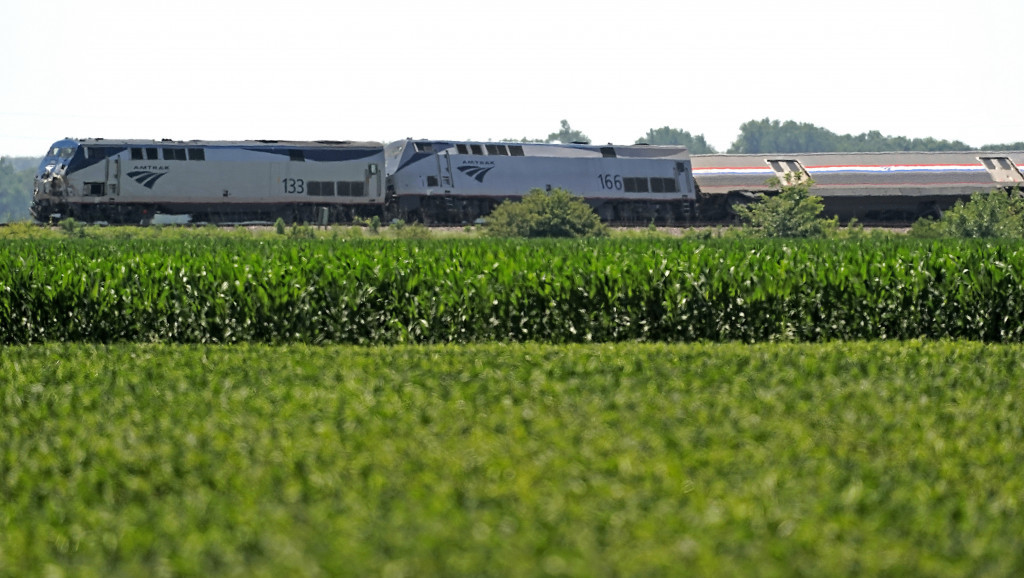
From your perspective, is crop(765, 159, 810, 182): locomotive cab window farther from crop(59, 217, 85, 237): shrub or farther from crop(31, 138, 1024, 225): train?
crop(59, 217, 85, 237): shrub

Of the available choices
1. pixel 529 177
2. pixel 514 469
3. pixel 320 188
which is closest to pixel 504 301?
pixel 514 469

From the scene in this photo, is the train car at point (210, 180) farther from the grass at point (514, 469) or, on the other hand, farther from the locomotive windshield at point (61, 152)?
the grass at point (514, 469)

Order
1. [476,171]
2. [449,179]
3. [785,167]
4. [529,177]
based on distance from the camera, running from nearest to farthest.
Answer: [449,179] → [476,171] → [529,177] → [785,167]

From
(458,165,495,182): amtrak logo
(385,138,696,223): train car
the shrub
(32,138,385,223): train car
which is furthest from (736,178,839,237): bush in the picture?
the shrub

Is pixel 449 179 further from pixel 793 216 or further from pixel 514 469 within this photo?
pixel 514 469

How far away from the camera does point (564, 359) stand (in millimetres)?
15445

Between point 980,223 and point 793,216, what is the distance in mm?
7688

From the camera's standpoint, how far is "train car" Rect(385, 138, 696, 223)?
5131cm

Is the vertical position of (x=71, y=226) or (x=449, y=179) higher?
(x=449, y=179)

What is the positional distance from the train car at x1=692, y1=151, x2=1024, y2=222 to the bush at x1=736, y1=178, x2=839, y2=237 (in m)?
4.77

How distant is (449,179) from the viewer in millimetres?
51656

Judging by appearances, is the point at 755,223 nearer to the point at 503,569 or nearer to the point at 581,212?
the point at 581,212

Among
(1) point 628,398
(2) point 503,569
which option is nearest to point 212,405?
(1) point 628,398

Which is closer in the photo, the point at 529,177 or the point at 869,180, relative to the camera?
the point at 529,177
